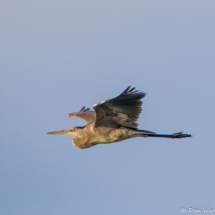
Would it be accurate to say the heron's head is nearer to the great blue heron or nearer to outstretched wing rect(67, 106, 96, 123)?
the great blue heron

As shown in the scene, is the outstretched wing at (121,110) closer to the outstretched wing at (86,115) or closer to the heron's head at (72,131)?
the heron's head at (72,131)

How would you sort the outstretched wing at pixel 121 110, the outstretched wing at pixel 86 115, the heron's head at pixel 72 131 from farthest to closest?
the outstretched wing at pixel 86 115 → the heron's head at pixel 72 131 → the outstretched wing at pixel 121 110


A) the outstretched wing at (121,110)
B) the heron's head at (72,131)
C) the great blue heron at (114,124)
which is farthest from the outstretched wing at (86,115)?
the outstretched wing at (121,110)

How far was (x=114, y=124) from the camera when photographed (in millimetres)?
12984

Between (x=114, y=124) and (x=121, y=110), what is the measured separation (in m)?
0.75

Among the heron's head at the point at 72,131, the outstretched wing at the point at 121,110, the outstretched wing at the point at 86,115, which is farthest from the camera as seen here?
the outstretched wing at the point at 86,115

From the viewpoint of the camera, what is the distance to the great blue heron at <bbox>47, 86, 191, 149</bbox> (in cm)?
1200

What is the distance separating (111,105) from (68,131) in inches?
109

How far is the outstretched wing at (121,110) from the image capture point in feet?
38.8

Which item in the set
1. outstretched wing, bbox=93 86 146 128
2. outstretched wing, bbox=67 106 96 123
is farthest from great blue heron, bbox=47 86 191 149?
outstretched wing, bbox=67 106 96 123

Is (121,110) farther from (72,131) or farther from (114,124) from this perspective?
(72,131)

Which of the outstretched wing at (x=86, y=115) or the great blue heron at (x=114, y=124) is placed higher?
→ the outstretched wing at (x=86, y=115)

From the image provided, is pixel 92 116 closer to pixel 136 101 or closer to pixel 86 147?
pixel 86 147

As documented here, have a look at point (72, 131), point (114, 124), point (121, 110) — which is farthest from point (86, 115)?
point (121, 110)
